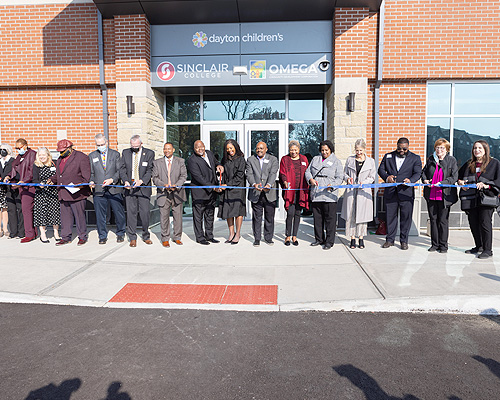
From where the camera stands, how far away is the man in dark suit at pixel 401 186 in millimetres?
6914

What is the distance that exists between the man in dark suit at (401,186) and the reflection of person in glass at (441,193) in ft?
0.84

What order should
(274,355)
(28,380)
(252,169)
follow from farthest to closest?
(252,169) < (274,355) < (28,380)

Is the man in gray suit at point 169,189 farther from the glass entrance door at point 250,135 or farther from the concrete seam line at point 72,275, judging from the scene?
the glass entrance door at point 250,135

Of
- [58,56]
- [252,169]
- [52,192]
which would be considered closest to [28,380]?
[252,169]

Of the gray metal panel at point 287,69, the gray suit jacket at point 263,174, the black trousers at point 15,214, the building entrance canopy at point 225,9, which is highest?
the building entrance canopy at point 225,9

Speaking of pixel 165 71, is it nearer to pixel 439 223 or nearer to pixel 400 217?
pixel 400 217

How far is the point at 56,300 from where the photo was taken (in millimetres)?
4691

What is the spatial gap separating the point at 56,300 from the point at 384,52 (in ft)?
27.3

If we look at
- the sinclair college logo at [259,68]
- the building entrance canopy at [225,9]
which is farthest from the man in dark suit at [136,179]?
the sinclair college logo at [259,68]

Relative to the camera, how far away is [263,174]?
7.38 m

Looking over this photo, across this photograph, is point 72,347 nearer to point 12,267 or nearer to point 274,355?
point 274,355

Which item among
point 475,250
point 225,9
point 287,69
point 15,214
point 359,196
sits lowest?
point 475,250

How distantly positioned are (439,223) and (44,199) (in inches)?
298

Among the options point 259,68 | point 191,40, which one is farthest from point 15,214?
point 259,68
